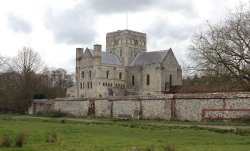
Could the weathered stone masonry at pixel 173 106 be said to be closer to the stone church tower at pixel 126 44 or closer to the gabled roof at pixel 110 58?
the gabled roof at pixel 110 58

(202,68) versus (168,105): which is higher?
(202,68)

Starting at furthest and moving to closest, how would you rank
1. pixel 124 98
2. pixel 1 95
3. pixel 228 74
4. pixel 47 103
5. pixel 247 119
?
pixel 1 95 → pixel 47 103 → pixel 124 98 → pixel 247 119 → pixel 228 74

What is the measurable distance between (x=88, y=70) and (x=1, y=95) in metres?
23.2

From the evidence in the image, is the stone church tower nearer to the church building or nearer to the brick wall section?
the church building

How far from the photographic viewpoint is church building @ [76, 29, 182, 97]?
8431 centimetres

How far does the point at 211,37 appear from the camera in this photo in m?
31.4

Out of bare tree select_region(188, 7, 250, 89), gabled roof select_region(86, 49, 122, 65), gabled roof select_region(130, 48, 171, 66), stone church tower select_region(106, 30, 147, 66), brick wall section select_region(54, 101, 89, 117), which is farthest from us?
stone church tower select_region(106, 30, 147, 66)

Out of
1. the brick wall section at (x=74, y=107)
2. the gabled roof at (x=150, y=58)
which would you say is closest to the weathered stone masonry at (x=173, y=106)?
the brick wall section at (x=74, y=107)

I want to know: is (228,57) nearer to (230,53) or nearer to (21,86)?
(230,53)

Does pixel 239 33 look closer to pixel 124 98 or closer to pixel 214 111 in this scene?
pixel 214 111

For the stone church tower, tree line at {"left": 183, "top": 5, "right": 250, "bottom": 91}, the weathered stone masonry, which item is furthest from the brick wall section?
the stone church tower

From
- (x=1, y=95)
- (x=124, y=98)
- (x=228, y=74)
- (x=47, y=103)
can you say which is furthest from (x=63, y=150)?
(x=1, y=95)

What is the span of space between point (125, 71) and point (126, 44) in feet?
20.7

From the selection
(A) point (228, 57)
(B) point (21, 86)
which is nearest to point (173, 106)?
(A) point (228, 57)
